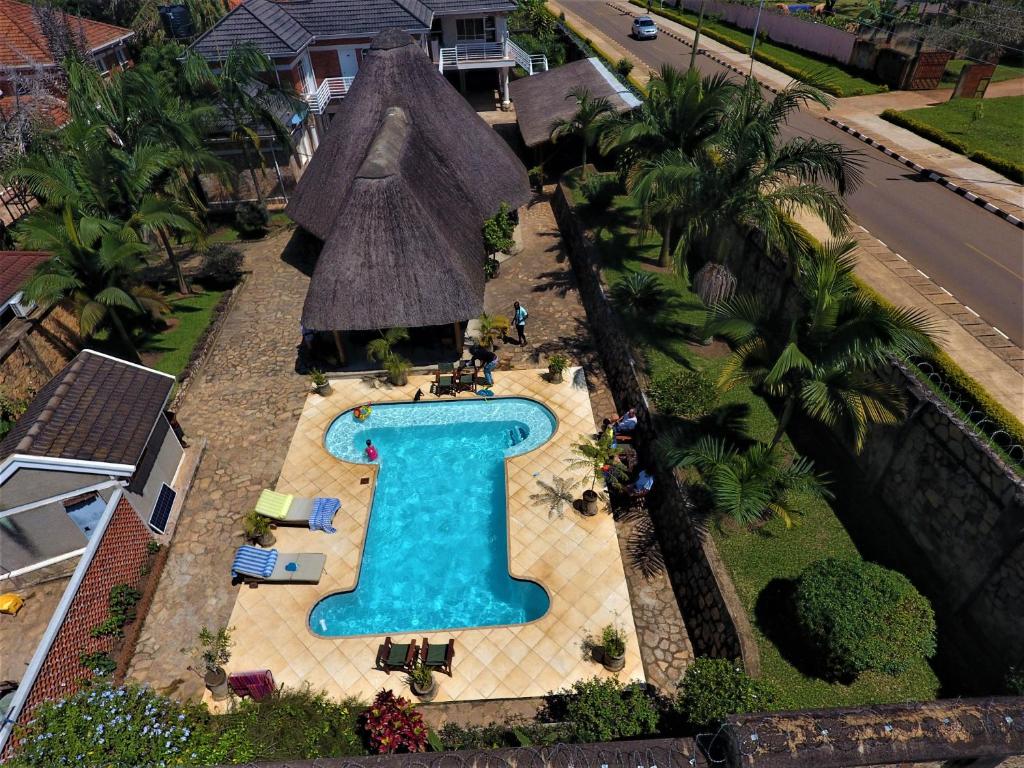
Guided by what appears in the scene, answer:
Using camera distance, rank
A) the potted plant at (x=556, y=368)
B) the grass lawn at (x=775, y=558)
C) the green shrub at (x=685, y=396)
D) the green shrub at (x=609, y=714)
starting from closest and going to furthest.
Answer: the green shrub at (x=609, y=714)
the grass lawn at (x=775, y=558)
the green shrub at (x=685, y=396)
the potted plant at (x=556, y=368)

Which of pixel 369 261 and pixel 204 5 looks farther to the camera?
pixel 204 5

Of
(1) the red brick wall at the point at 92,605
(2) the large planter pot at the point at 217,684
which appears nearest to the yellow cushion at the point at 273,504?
(1) the red brick wall at the point at 92,605

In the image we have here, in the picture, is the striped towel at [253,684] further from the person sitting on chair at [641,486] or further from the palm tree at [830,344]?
the palm tree at [830,344]

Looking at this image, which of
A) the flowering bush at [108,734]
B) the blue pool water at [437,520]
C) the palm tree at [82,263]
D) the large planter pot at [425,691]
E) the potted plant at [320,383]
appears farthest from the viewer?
the potted plant at [320,383]

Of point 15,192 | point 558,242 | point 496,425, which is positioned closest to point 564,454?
point 496,425

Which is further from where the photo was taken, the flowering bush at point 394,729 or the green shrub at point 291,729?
the flowering bush at point 394,729

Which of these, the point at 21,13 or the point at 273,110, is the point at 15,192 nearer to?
the point at 273,110
